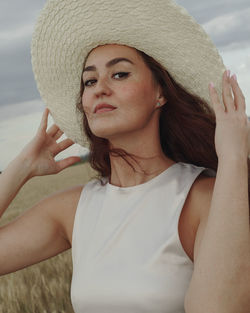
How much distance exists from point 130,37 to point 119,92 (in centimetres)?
32

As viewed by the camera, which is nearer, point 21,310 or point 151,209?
point 151,209

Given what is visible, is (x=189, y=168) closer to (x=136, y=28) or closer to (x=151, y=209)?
(x=151, y=209)

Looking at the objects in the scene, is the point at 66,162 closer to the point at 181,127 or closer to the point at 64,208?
the point at 64,208

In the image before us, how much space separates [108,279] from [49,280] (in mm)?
2468

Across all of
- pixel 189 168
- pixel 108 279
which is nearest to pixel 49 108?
pixel 189 168

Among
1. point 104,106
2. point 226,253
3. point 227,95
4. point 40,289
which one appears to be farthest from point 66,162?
point 40,289

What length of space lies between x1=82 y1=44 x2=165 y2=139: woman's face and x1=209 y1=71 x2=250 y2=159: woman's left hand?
0.46 m

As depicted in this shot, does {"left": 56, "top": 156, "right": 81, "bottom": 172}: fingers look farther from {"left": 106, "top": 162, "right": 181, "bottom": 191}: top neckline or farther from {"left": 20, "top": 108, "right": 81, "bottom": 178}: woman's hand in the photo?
{"left": 106, "top": 162, "right": 181, "bottom": 191}: top neckline

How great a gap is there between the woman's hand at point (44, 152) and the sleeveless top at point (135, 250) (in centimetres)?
42

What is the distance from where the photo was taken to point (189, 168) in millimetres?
2543

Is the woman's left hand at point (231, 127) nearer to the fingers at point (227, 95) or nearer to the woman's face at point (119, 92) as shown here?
the fingers at point (227, 95)

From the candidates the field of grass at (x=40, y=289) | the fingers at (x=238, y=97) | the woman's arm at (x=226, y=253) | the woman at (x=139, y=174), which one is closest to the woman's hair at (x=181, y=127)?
the woman at (x=139, y=174)

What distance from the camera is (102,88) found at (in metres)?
2.38

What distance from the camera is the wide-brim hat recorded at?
2.45 metres
